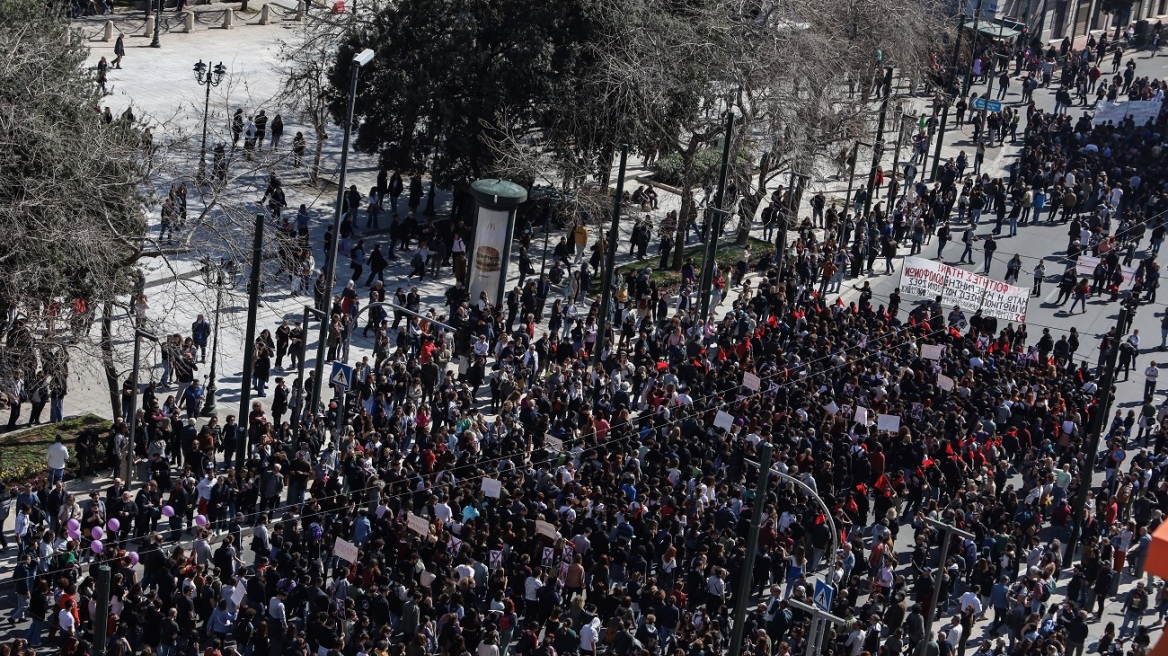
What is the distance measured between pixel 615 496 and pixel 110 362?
10010mm

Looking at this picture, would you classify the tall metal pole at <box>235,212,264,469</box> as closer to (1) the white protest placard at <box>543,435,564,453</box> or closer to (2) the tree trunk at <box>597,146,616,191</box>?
(1) the white protest placard at <box>543,435,564,453</box>

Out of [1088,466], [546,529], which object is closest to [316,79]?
[546,529]

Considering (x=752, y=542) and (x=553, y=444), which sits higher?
(x=752, y=542)

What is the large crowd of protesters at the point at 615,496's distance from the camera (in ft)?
84.8

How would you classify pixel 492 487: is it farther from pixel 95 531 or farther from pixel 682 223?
pixel 682 223

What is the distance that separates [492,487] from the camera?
28.5 m

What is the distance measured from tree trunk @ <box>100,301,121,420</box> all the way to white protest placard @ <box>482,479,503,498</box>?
7857 mm

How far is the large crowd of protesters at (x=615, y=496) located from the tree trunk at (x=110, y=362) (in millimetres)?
1024

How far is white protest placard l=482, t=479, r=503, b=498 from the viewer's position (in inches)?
1123

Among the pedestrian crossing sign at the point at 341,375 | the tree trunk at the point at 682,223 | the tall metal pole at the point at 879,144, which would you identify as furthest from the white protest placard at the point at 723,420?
the tall metal pole at the point at 879,144

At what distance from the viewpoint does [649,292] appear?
41.3m

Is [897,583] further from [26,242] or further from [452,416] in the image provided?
[26,242]

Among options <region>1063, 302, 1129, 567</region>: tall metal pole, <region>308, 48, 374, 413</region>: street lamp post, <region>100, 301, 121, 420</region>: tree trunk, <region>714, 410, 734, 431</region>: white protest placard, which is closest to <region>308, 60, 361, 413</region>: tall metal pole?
<region>308, 48, 374, 413</region>: street lamp post

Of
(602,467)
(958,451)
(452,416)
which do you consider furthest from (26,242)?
(958,451)
